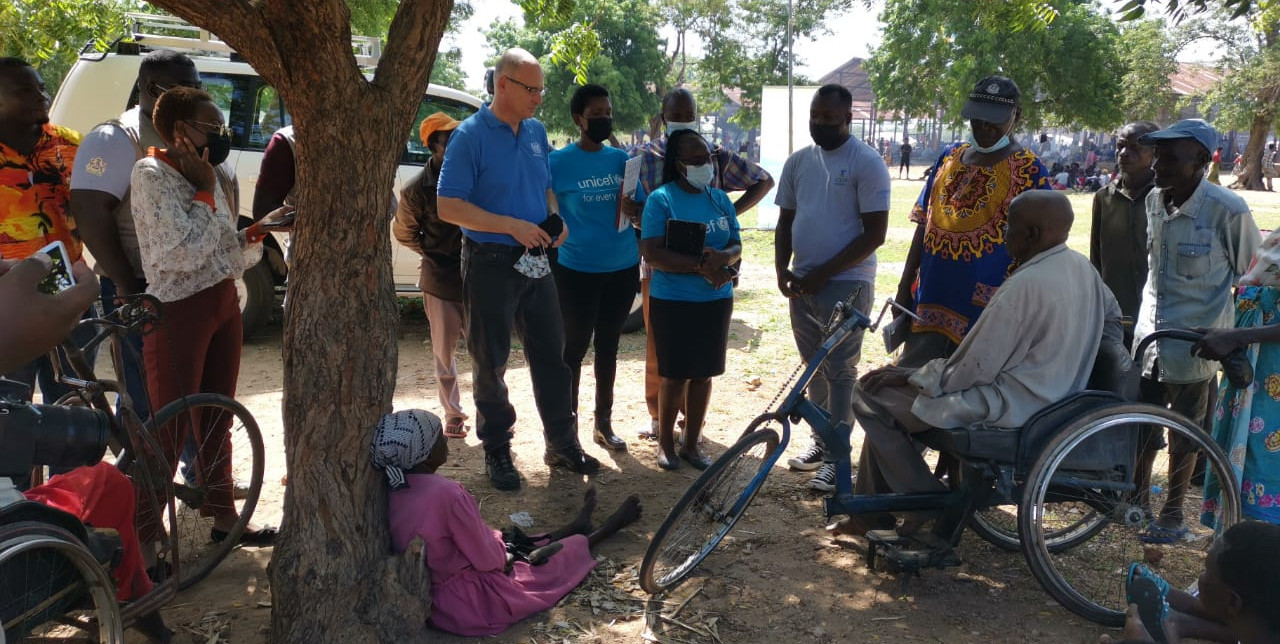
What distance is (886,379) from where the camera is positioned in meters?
3.73

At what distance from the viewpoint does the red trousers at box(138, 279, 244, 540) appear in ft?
12.3

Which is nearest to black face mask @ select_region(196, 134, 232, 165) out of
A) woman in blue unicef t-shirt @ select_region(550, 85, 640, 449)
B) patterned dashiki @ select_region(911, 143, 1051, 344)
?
woman in blue unicef t-shirt @ select_region(550, 85, 640, 449)

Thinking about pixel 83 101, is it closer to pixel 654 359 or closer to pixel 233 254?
pixel 233 254

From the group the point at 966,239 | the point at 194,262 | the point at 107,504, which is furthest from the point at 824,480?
the point at 107,504

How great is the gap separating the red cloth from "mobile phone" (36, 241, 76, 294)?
1.93ft

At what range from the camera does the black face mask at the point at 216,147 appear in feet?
12.1

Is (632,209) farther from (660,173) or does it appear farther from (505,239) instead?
(505,239)

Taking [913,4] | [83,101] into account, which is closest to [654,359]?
[83,101]

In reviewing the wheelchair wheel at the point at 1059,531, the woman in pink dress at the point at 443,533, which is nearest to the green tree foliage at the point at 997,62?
the wheelchair wheel at the point at 1059,531

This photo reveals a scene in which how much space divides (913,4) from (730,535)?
89.1ft

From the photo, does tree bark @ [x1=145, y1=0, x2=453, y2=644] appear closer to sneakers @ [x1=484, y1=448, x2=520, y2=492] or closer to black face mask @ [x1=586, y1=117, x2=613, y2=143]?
sneakers @ [x1=484, y1=448, x2=520, y2=492]

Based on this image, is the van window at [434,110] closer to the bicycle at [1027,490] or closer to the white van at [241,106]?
the white van at [241,106]

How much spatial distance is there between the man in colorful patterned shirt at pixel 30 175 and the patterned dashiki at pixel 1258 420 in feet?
15.9

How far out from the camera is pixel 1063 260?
3.44 metres
